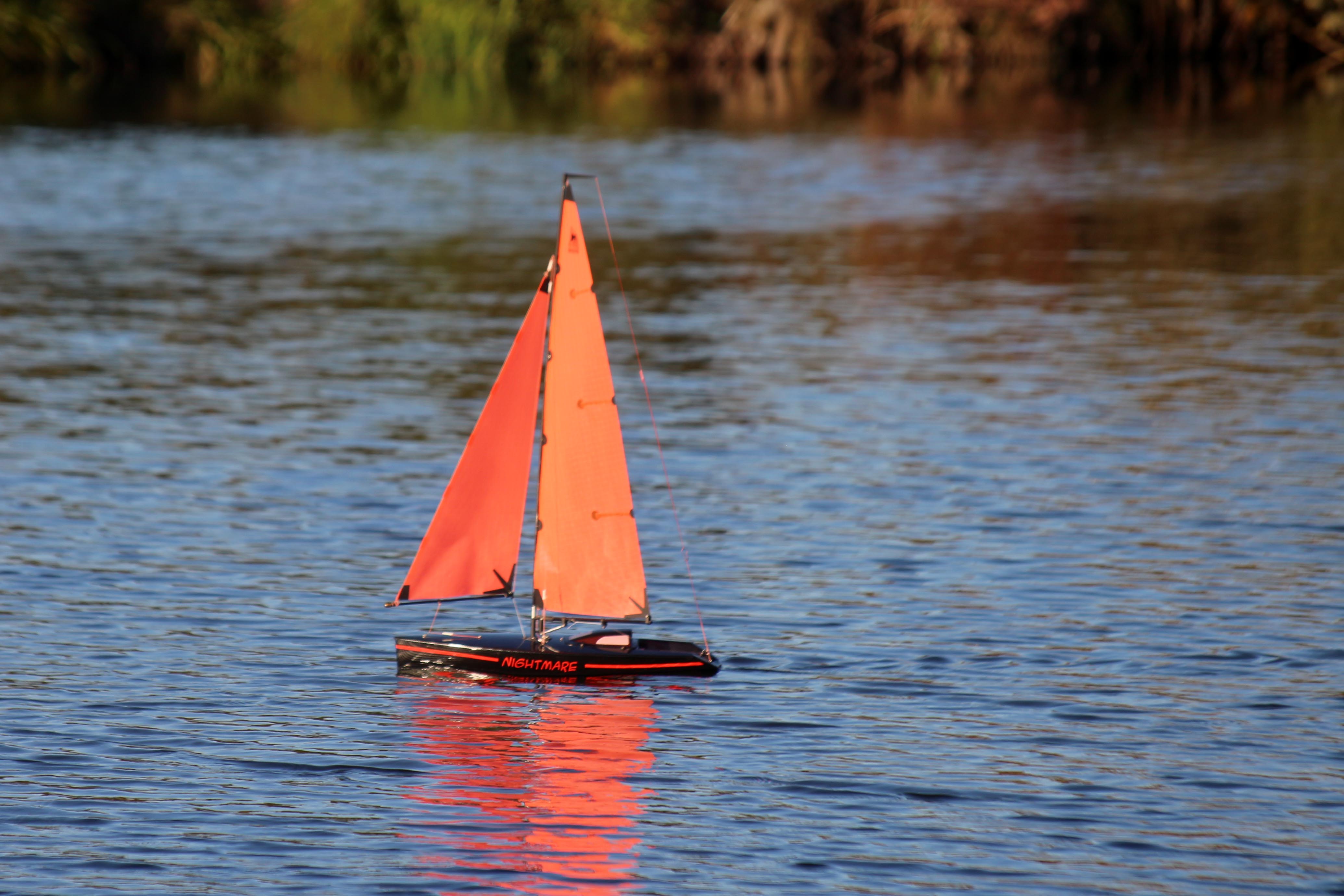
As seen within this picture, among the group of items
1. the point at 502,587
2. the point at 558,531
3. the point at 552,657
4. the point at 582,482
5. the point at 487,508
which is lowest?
the point at 552,657

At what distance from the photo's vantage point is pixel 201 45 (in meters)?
112

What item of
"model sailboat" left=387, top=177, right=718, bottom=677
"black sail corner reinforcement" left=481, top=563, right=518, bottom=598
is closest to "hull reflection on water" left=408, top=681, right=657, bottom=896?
"model sailboat" left=387, top=177, right=718, bottom=677

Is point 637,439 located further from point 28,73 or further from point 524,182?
point 28,73

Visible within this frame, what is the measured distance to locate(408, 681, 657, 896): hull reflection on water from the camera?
1424cm

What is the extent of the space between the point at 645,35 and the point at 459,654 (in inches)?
3806

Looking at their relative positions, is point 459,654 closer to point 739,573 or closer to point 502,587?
point 502,587

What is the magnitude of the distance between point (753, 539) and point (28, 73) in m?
99.1

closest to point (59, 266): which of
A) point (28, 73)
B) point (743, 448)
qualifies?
point (743, 448)

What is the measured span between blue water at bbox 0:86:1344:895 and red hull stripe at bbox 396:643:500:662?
28 cm

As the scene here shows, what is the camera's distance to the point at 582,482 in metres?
18.3

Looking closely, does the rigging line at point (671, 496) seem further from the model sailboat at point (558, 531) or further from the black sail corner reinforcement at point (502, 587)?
the black sail corner reinforcement at point (502, 587)

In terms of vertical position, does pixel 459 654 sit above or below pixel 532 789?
above

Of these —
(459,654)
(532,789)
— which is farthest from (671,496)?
(532,789)

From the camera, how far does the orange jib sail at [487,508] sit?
18.1 metres
